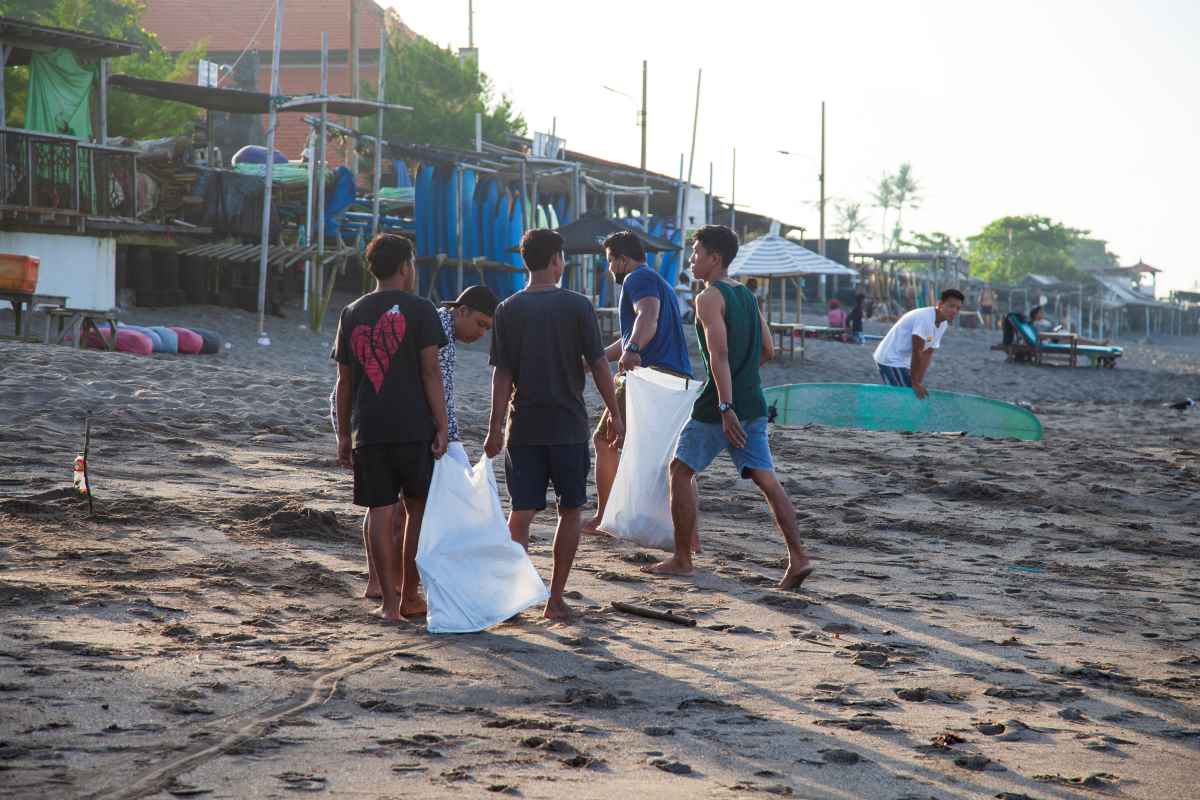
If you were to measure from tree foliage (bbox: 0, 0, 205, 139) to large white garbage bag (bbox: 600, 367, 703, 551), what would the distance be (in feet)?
63.3

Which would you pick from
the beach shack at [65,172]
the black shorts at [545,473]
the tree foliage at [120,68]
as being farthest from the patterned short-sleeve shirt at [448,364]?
the tree foliage at [120,68]

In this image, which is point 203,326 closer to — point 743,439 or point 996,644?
point 743,439

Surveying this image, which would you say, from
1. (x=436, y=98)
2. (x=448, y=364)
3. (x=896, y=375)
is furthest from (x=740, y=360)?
(x=436, y=98)

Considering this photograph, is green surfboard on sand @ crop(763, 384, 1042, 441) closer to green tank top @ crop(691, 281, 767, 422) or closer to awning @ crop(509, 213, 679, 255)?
awning @ crop(509, 213, 679, 255)

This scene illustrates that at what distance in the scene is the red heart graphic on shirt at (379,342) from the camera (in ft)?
16.0

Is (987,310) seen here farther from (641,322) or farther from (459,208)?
(641,322)

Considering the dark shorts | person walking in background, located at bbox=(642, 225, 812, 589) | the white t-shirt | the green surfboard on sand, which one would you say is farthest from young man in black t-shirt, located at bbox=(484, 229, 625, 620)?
the green surfboard on sand

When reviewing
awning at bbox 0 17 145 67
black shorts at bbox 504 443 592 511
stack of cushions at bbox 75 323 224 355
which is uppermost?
awning at bbox 0 17 145 67

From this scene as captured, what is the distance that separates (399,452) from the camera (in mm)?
4938

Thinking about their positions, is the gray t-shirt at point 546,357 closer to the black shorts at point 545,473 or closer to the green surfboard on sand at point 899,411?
the black shorts at point 545,473

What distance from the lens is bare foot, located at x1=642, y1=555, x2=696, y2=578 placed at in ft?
20.4

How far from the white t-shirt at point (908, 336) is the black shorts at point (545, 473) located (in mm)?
5648

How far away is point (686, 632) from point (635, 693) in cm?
90

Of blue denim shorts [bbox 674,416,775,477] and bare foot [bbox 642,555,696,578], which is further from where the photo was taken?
bare foot [bbox 642,555,696,578]
